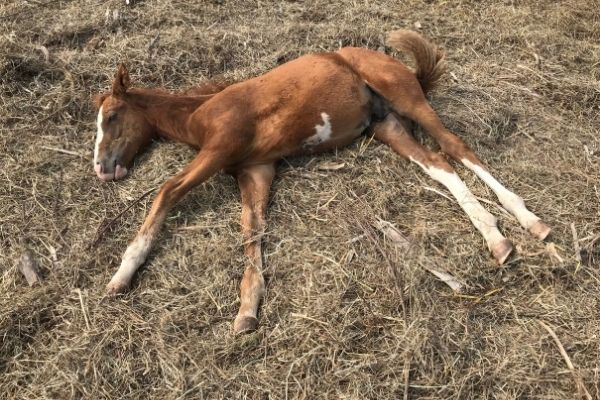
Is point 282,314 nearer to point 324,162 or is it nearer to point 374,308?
point 374,308

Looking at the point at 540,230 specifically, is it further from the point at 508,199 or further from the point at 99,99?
the point at 99,99

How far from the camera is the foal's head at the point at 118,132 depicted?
13.1ft

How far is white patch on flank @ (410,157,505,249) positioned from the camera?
3.40m

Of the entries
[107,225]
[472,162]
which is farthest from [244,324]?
[472,162]

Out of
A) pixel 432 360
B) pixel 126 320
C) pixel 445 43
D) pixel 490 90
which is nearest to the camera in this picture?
pixel 432 360

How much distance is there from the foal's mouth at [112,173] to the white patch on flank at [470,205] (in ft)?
7.22

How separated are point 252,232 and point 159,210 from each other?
637 millimetres

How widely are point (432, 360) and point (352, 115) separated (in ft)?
6.67

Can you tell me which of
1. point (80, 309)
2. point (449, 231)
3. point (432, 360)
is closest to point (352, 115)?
point (449, 231)

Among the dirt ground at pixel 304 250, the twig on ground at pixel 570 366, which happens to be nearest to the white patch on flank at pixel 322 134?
the dirt ground at pixel 304 250

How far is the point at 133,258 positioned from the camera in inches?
132

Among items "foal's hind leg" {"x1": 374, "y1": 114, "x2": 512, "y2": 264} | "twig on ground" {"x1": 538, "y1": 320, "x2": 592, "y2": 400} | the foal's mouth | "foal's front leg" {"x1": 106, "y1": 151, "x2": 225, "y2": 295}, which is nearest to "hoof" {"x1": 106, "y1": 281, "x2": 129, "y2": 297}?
"foal's front leg" {"x1": 106, "y1": 151, "x2": 225, "y2": 295}

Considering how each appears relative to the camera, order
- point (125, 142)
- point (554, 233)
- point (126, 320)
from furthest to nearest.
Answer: point (125, 142) < point (554, 233) < point (126, 320)

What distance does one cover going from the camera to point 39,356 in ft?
9.66
